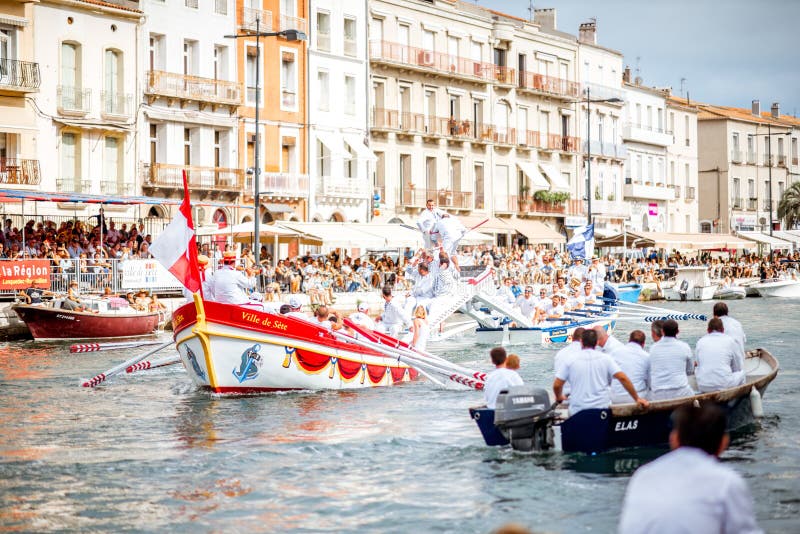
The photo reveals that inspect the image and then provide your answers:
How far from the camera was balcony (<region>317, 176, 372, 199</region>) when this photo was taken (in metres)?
55.4

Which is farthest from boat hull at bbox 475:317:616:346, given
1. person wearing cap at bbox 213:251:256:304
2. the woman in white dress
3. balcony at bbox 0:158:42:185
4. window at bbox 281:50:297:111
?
window at bbox 281:50:297:111

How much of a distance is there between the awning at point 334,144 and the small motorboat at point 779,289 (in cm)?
2374

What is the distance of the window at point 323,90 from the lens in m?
56.6

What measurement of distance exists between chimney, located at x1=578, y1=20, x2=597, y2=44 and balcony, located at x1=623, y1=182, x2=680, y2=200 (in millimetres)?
9641

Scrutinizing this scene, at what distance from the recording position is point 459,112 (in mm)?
65188

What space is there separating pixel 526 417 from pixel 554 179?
5805 centimetres

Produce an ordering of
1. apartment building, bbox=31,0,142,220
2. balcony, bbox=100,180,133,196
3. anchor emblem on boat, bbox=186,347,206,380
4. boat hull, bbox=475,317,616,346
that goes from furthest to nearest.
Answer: balcony, bbox=100,180,133,196, apartment building, bbox=31,0,142,220, boat hull, bbox=475,317,616,346, anchor emblem on boat, bbox=186,347,206,380

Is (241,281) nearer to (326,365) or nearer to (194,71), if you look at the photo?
(326,365)

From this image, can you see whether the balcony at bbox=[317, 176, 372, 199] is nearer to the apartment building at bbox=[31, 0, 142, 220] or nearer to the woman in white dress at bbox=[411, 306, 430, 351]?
the apartment building at bbox=[31, 0, 142, 220]

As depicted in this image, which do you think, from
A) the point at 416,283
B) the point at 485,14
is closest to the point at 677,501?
the point at 416,283

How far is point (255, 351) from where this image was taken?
20719mm

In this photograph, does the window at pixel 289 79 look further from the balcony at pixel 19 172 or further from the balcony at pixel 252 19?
the balcony at pixel 19 172

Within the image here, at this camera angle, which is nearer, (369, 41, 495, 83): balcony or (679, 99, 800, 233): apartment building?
(369, 41, 495, 83): balcony

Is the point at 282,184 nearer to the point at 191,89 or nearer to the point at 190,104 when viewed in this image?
the point at 190,104
